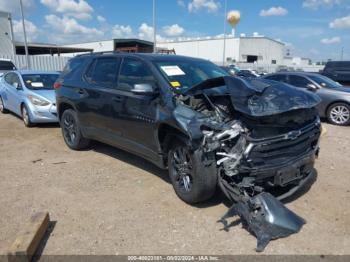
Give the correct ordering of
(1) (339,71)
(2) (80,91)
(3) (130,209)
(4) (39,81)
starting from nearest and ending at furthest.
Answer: (3) (130,209), (2) (80,91), (4) (39,81), (1) (339,71)

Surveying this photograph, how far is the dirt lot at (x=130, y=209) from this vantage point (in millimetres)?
3184

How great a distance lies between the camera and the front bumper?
8.12 meters

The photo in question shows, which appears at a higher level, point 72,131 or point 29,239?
point 72,131

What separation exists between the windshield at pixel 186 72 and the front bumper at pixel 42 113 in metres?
4.51

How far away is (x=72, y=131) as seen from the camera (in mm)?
6281

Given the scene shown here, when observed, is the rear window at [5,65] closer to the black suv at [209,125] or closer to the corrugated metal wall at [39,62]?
the corrugated metal wall at [39,62]

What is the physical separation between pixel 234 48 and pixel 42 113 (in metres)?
58.3

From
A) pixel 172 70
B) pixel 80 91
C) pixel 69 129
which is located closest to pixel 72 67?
pixel 80 91

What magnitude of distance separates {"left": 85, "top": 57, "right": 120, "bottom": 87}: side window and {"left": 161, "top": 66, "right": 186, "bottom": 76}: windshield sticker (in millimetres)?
921

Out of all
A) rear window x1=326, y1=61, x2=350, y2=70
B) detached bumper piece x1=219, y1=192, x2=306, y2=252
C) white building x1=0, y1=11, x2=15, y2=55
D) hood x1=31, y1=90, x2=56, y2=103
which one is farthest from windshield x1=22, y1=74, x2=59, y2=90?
white building x1=0, y1=11, x2=15, y2=55

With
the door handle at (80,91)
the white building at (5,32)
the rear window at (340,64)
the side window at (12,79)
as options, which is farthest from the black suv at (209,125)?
the white building at (5,32)

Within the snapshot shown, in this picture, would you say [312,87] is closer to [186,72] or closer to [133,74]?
[186,72]

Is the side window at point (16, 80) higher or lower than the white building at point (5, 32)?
lower

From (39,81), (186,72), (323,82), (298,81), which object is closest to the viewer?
(186,72)
